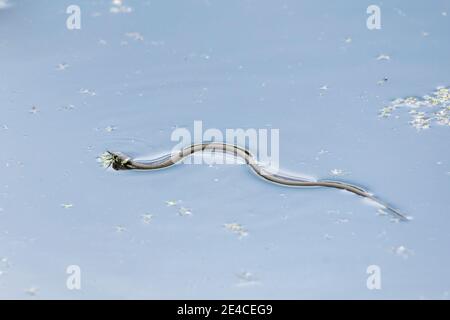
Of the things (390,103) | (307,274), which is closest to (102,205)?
(307,274)

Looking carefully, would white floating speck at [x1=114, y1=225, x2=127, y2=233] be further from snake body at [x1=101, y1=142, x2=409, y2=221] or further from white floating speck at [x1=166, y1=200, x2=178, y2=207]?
snake body at [x1=101, y1=142, x2=409, y2=221]

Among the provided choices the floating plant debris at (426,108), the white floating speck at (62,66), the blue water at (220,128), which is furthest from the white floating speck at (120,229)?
the floating plant debris at (426,108)

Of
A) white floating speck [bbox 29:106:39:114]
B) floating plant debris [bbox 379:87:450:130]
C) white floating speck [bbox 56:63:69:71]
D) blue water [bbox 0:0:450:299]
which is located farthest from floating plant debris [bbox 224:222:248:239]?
white floating speck [bbox 56:63:69:71]

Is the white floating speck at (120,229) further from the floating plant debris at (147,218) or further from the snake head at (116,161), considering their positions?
the snake head at (116,161)

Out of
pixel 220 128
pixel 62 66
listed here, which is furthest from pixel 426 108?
pixel 62 66

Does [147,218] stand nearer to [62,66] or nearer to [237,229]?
[237,229]

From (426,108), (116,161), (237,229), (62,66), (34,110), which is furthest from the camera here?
(62,66)
